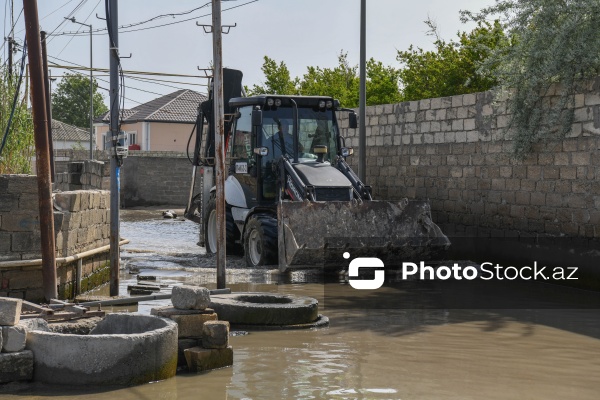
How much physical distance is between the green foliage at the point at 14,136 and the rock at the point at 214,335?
5.78 meters

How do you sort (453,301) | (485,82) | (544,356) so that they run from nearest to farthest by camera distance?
(544,356) < (453,301) < (485,82)

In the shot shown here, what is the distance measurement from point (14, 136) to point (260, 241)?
4.13 m

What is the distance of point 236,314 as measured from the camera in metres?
9.77

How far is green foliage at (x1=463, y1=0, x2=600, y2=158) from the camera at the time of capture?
44.5ft

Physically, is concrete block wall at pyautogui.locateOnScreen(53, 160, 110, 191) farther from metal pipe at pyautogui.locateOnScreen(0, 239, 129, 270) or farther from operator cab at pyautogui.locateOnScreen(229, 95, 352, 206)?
metal pipe at pyautogui.locateOnScreen(0, 239, 129, 270)

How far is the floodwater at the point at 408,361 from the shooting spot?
7.00m

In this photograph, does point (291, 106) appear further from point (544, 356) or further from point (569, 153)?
point (544, 356)

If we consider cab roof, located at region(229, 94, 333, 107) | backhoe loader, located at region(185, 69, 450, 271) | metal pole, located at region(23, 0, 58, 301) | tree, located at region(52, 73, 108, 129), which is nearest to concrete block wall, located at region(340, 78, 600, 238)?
backhoe loader, located at region(185, 69, 450, 271)

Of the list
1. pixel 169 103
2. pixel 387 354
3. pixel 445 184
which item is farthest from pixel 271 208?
pixel 169 103

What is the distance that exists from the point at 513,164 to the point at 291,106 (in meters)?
3.74

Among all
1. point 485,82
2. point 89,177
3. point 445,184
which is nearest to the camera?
point 445,184

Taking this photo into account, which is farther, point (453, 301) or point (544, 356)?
point (453, 301)

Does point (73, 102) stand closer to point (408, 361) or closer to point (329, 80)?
point (329, 80)

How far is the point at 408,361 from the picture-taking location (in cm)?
816
